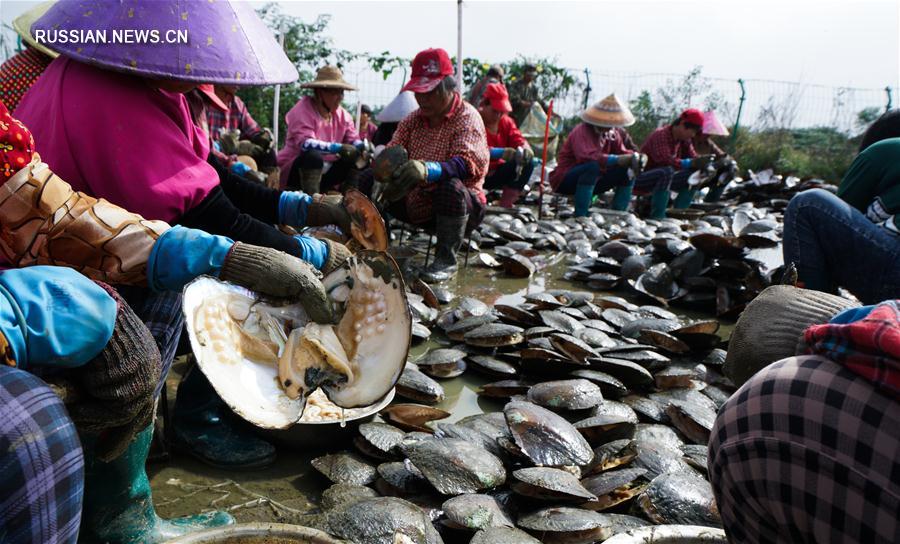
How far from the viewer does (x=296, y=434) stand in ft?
6.57

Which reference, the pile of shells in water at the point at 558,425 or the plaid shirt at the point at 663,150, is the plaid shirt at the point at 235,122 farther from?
the plaid shirt at the point at 663,150

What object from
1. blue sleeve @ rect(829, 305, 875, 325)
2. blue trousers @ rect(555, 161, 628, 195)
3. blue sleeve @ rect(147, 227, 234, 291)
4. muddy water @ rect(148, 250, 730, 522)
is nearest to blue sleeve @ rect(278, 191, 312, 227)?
muddy water @ rect(148, 250, 730, 522)

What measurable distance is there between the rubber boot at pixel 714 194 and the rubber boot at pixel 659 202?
2174 millimetres

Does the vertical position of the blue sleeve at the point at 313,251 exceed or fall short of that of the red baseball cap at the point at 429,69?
it falls short

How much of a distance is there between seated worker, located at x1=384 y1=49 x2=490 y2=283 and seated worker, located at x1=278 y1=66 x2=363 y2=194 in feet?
3.78

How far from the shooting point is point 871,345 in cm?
91

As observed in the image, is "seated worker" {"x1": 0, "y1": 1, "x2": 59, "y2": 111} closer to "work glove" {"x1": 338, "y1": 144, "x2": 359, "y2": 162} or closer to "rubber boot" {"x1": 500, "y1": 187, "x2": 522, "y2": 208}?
"work glove" {"x1": 338, "y1": 144, "x2": 359, "y2": 162}

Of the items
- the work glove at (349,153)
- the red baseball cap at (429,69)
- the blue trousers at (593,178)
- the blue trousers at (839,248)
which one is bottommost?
the blue trousers at (593,178)

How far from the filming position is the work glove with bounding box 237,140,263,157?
5.75m

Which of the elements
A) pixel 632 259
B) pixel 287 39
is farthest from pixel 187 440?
pixel 287 39

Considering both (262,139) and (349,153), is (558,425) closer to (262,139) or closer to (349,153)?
(349,153)

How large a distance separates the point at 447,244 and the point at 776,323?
121 inches

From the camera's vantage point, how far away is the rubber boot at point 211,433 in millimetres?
1960

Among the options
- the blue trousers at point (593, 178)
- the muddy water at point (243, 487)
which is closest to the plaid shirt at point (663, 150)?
the blue trousers at point (593, 178)
